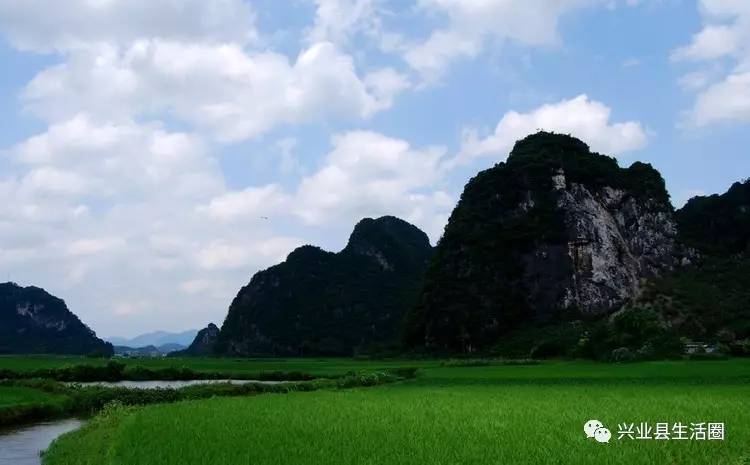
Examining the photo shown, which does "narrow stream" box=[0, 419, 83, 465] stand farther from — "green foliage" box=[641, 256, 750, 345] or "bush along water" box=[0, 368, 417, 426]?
"green foliage" box=[641, 256, 750, 345]

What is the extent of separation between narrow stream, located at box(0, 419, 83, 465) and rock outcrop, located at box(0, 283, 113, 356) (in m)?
125

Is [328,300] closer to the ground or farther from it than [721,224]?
closer to the ground

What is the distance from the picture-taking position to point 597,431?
1360 cm

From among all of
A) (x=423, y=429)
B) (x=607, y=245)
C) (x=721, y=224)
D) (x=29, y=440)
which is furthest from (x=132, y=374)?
(x=721, y=224)

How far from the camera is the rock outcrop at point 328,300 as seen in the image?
11662cm

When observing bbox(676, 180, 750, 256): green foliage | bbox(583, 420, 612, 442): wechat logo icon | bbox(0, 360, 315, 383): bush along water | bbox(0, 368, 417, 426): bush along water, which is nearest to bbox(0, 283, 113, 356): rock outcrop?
bbox(0, 360, 315, 383): bush along water

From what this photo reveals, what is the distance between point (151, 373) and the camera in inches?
1930

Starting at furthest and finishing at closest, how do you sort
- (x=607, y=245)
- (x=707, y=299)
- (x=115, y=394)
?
(x=607, y=245) < (x=707, y=299) < (x=115, y=394)

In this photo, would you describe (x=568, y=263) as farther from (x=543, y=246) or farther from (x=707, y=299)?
(x=707, y=299)

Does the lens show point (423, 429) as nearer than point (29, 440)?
Yes

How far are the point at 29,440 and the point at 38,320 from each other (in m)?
143

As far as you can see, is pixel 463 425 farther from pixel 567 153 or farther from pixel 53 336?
pixel 53 336

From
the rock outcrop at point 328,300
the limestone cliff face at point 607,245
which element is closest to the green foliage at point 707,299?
the limestone cliff face at point 607,245

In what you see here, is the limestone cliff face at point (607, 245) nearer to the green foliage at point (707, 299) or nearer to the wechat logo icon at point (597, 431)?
the green foliage at point (707, 299)
